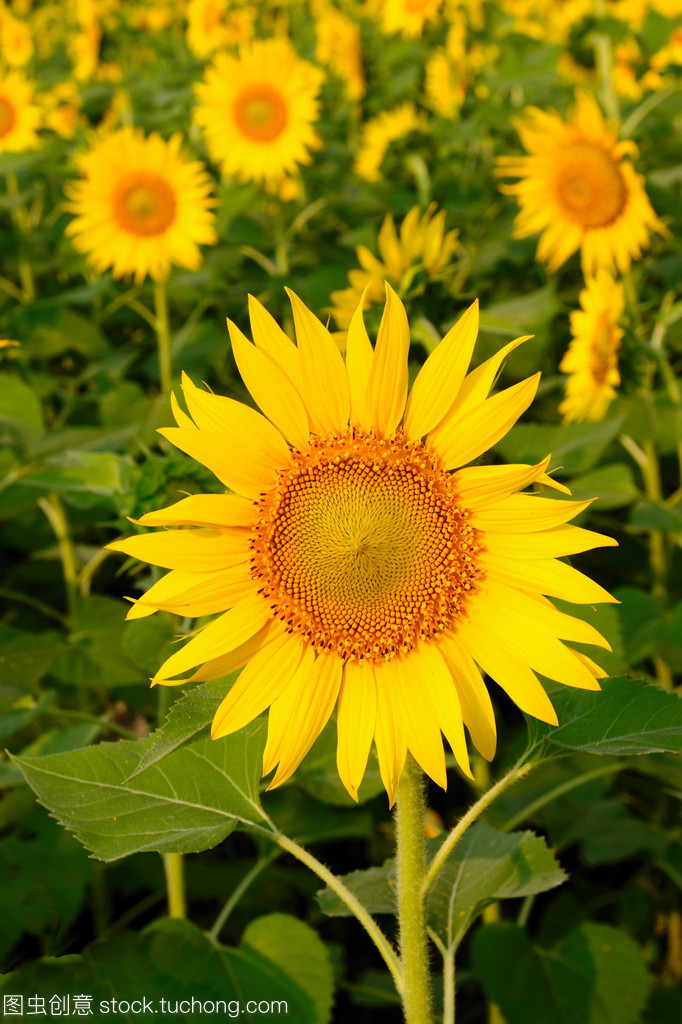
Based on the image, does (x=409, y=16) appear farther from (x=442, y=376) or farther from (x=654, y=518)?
(x=442, y=376)

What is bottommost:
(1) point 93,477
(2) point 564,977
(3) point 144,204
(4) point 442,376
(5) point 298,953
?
(2) point 564,977

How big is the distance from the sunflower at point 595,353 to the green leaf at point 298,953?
1410mm

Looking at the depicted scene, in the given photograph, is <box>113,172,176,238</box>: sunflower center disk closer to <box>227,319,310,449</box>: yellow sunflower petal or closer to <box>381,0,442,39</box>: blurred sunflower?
<box>227,319,310,449</box>: yellow sunflower petal

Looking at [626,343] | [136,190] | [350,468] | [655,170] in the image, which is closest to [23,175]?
[136,190]

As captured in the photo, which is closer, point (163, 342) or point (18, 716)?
point (18, 716)

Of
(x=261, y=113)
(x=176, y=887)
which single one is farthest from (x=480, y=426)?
(x=261, y=113)

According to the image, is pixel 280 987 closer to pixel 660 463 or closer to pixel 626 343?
pixel 626 343

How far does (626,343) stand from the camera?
2.17m

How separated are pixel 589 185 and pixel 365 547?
2.23m

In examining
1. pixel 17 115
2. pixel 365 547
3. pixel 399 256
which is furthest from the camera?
pixel 17 115

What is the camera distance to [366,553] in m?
1.00

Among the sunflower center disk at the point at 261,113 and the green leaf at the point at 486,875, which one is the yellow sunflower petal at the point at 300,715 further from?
the sunflower center disk at the point at 261,113

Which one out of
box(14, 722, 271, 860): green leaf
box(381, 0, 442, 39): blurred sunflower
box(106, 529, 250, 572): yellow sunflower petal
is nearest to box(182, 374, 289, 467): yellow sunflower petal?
box(106, 529, 250, 572): yellow sunflower petal

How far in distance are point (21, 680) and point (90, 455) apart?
1.48 feet
